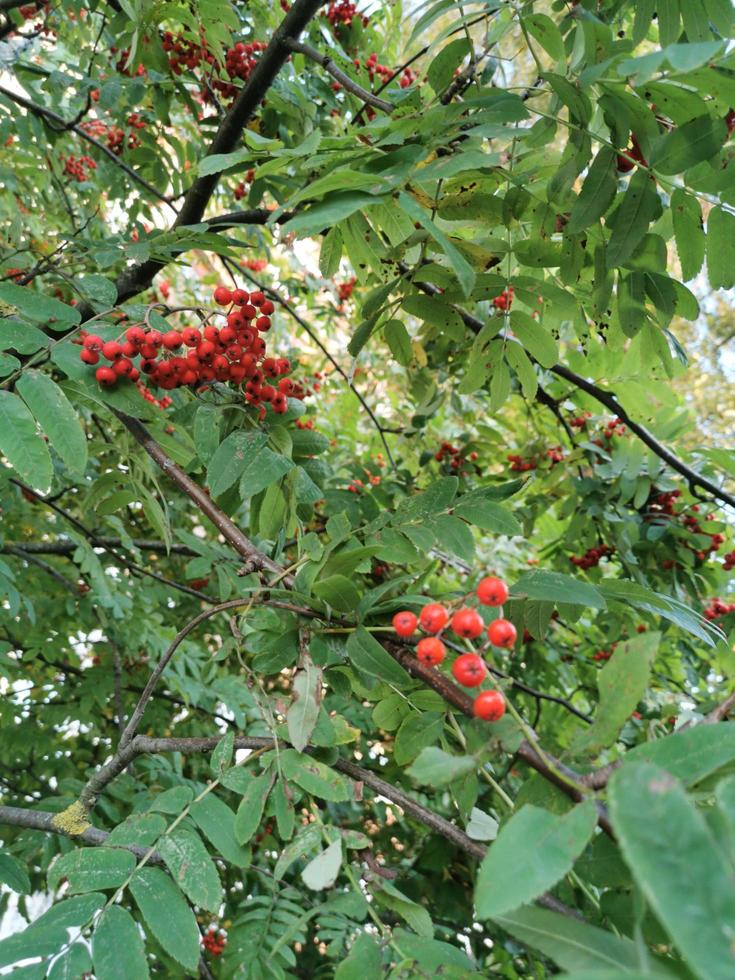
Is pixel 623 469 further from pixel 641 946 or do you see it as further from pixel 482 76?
pixel 641 946

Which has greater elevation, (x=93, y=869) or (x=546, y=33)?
(x=546, y=33)

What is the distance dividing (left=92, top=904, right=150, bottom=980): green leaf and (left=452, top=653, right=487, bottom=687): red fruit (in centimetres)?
49

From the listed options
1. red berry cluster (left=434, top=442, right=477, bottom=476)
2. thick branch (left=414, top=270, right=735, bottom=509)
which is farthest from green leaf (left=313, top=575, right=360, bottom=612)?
red berry cluster (left=434, top=442, right=477, bottom=476)

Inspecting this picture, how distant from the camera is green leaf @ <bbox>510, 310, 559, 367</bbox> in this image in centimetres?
163

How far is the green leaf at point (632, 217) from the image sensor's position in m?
1.27

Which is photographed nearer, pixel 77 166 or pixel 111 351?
pixel 111 351

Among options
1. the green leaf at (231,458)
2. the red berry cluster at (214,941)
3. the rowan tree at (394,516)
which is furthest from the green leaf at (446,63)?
the red berry cluster at (214,941)

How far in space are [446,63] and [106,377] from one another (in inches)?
32.4

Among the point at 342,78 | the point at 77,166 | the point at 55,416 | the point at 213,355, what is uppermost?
the point at 77,166

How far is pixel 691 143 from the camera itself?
1.16 metres

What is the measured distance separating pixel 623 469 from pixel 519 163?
1.26 m

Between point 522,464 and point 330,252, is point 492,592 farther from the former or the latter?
point 522,464

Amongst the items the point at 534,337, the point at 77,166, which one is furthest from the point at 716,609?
the point at 77,166

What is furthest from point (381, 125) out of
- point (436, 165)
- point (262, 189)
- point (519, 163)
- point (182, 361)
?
point (262, 189)
